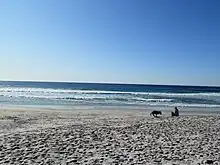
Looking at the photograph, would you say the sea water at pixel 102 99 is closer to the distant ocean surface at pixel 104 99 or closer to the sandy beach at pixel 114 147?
the distant ocean surface at pixel 104 99

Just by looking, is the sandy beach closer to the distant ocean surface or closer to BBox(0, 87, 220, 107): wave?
the distant ocean surface

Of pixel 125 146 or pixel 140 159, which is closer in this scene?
pixel 140 159

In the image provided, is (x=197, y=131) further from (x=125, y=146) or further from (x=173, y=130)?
(x=125, y=146)

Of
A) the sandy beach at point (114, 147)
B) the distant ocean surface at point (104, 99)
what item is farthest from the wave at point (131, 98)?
the sandy beach at point (114, 147)

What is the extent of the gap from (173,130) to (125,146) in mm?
3515

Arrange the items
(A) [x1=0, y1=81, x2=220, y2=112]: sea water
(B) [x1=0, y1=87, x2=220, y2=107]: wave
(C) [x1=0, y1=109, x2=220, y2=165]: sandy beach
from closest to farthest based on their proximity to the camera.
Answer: (C) [x1=0, y1=109, x2=220, y2=165]: sandy beach
(A) [x1=0, y1=81, x2=220, y2=112]: sea water
(B) [x1=0, y1=87, x2=220, y2=107]: wave

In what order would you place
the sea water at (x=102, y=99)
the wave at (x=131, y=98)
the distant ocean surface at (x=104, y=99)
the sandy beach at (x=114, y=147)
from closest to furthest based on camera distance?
the sandy beach at (x=114, y=147), the sea water at (x=102, y=99), the distant ocean surface at (x=104, y=99), the wave at (x=131, y=98)

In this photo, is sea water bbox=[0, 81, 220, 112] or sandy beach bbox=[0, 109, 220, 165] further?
sea water bbox=[0, 81, 220, 112]

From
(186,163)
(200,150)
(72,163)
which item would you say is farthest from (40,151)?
(200,150)

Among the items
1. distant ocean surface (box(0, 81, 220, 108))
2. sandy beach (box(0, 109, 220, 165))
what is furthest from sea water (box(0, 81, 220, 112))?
sandy beach (box(0, 109, 220, 165))

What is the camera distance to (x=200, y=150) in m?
8.77

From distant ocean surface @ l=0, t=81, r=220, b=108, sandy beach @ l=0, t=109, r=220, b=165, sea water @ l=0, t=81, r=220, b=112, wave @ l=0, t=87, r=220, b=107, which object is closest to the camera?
sandy beach @ l=0, t=109, r=220, b=165

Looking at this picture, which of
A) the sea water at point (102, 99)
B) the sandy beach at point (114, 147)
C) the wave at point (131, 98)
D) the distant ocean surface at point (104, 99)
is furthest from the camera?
the wave at point (131, 98)

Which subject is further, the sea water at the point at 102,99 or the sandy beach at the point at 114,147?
the sea water at the point at 102,99
